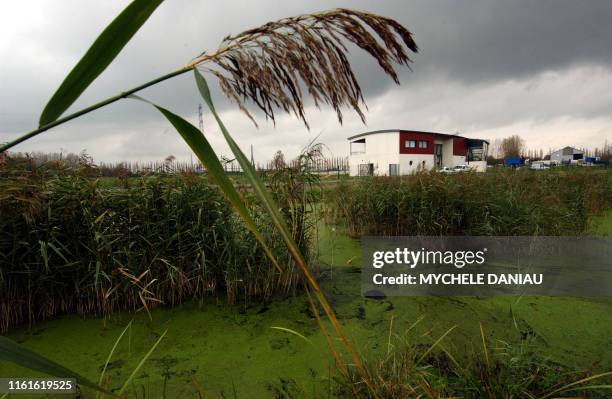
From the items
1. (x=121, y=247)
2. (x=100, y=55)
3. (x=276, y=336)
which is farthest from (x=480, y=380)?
(x=121, y=247)

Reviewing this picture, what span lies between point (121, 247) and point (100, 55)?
2347 mm

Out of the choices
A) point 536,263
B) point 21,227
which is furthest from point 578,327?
point 21,227

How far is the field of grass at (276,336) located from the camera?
70.2 inches

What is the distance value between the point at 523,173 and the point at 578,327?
4.85 m

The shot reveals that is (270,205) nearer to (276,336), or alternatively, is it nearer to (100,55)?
(100,55)

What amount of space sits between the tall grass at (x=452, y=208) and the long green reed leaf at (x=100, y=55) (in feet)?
13.0

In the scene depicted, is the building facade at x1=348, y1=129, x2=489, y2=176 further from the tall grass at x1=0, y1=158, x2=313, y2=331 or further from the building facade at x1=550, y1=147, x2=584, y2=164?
the building facade at x1=550, y1=147, x2=584, y2=164

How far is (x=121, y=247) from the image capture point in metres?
2.44

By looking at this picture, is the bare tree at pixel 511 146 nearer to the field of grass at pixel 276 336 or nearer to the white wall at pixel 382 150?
the white wall at pixel 382 150

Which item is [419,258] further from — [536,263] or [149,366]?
[149,366]

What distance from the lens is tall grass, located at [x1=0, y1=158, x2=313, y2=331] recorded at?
2.20 m

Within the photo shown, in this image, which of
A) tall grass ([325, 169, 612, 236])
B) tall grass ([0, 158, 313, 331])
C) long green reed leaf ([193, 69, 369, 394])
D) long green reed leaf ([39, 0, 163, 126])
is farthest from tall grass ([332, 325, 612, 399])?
tall grass ([325, 169, 612, 236])

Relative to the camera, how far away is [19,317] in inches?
90.6

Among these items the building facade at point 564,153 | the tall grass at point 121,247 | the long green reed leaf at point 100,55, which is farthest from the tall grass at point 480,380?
the building facade at point 564,153
